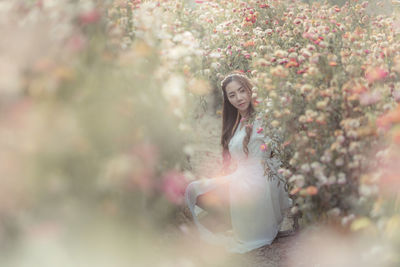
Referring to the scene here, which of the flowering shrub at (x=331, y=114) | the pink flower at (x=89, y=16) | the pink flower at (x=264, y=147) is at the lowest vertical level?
the pink flower at (x=264, y=147)

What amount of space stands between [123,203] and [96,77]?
503mm

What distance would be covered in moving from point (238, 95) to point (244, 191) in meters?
0.81

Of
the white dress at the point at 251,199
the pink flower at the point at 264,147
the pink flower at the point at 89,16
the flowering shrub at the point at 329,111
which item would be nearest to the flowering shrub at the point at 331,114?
the flowering shrub at the point at 329,111

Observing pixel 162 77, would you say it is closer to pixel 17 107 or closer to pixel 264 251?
pixel 17 107

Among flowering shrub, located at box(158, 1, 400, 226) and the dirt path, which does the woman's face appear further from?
flowering shrub, located at box(158, 1, 400, 226)

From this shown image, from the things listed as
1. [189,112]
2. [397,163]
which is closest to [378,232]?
[397,163]

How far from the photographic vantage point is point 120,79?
179 centimetres

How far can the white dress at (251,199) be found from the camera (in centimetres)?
358

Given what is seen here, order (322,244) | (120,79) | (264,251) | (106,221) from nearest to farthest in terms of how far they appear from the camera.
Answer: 1. (106,221)
2. (120,79)
3. (322,244)
4. (264,251)

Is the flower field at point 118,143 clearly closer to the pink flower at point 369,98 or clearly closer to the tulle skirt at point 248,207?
the pink flower at point 369,98

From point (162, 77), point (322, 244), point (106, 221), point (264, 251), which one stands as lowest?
point (264, 251)

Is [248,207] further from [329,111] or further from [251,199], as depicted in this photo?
[329,111]

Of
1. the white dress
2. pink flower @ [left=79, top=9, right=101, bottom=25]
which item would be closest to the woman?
the white dress

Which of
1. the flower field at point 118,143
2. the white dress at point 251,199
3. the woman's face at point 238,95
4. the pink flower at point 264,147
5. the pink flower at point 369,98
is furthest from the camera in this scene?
the woman's face at point 238,95
